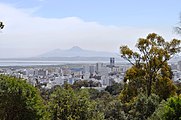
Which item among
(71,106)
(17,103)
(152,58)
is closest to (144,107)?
(152,58)

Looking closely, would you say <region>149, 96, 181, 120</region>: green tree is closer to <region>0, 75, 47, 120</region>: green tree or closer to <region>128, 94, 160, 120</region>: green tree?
<region>0, 75, 47, 120</region>: green tree

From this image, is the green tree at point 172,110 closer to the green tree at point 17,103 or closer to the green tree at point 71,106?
the green tree at point 71,106

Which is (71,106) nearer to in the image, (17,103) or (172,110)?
(17,103)

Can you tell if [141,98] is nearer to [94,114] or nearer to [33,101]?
[94,114]

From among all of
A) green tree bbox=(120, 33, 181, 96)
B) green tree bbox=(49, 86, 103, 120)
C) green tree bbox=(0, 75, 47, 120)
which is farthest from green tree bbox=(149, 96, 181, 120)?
green tree bbox=(120, 33, 181, 96)

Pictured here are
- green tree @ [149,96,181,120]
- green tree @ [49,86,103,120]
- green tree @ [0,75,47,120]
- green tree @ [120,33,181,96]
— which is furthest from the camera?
green tree @ [120,33,181,96]

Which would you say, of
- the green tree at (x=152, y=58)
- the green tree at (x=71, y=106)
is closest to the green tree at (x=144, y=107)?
the green tree at (x=152, y=58)
